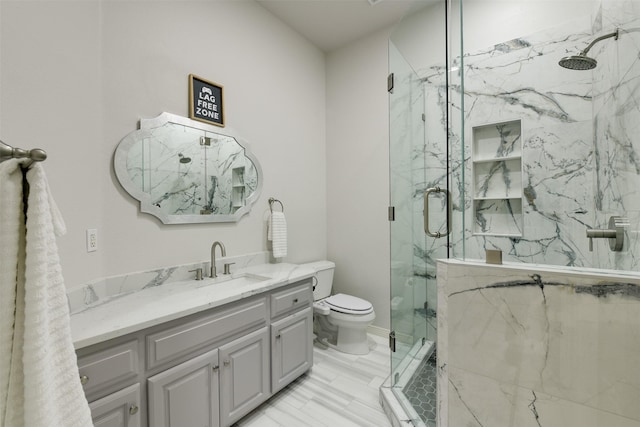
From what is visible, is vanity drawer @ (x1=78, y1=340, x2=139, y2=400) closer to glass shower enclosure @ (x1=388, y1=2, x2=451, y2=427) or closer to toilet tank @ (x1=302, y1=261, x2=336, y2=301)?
glass shower enclosure @ (x1=388, y1=2, x2=451, y2=427)

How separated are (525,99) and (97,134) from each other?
2.68 meters

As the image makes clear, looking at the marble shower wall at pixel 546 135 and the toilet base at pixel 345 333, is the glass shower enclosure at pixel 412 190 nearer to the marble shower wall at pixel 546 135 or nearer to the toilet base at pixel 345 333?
the marble shower wall at pixel 546 135

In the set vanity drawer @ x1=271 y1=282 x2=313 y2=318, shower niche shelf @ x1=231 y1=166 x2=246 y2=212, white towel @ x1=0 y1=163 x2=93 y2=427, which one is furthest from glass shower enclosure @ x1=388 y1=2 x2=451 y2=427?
white towel @ x1=0 y1=163 x2=93 y2=427

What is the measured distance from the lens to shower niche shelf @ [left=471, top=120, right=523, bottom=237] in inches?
76.9

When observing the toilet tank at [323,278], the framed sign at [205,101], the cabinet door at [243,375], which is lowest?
the cabinet door at [243,375]

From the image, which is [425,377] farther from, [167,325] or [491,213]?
[167,325]

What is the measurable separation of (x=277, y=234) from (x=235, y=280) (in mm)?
570

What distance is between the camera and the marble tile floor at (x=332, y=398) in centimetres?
163

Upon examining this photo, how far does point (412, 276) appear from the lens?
6.79 ft

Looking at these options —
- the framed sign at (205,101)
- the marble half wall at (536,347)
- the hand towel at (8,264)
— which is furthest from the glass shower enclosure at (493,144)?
the hand towel at (8,264)

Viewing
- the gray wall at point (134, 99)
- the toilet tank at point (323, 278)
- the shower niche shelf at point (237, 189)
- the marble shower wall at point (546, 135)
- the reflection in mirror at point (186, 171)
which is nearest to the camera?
the gray wall at point (134, 99)

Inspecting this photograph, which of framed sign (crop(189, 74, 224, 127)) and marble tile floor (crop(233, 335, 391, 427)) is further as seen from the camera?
framed sign (crop(189, 74, 224, 127))

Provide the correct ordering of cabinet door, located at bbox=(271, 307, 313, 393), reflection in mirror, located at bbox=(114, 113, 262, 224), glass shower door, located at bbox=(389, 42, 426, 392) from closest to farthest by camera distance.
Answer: reflection in mirror, located at bbox=(114, 113, 262, 224) < cabinet door, located at bbox=(271, 307, 313, 393) < glass shower door, located at bbox=(389, 42, 426, 392)

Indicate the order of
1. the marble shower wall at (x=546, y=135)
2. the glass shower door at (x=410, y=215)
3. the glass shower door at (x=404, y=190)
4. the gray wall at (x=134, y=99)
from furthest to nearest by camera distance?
the glass shower door at (x=404, y=190)
the glass shower door at (x=410, y=215)
the marble shower wall at (x=546, y=135)
the gray wall at (x=134, y=99)
